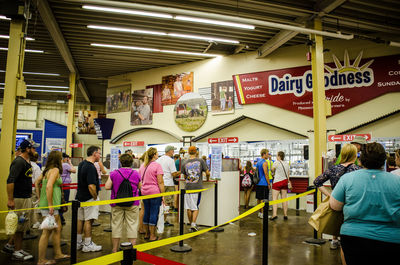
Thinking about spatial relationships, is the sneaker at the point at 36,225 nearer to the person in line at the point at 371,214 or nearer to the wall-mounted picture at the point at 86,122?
the person in line at the point at 371,214

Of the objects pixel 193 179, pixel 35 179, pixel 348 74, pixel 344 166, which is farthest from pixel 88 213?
pixel 348 74

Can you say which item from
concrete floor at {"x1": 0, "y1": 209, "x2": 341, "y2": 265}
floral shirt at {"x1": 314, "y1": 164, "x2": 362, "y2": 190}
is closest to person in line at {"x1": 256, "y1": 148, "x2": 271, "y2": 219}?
concrete floor at {"x1": 0, "y1": 209, "x2": 341, "y2": 265}

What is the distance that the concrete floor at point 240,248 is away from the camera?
14.0ft

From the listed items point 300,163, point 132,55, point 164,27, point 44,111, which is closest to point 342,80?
point 300,163

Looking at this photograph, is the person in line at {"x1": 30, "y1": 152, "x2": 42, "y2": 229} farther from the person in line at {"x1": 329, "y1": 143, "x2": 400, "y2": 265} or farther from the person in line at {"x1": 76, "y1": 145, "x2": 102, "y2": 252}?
the person in line at {"x1": 329, "y1": 143, "x2": 400, "y2": 265}

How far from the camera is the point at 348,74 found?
9.14 meters

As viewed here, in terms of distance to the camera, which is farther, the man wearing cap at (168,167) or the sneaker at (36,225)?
the man wearing cap at (168,167)

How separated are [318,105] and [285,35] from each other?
2635 mm

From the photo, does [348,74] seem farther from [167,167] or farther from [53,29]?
[53,29]

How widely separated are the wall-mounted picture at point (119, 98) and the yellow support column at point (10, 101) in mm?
7610

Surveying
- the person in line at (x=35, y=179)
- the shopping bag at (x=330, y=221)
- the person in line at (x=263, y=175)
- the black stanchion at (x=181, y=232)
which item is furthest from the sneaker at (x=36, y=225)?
the shopping bag at (x=330, y=221)

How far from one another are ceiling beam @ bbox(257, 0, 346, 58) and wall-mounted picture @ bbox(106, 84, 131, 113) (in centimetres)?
653

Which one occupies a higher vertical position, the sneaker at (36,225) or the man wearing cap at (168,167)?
the man wearing cap at (168,167)

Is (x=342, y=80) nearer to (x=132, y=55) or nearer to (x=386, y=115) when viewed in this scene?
(x=386, y=115)
